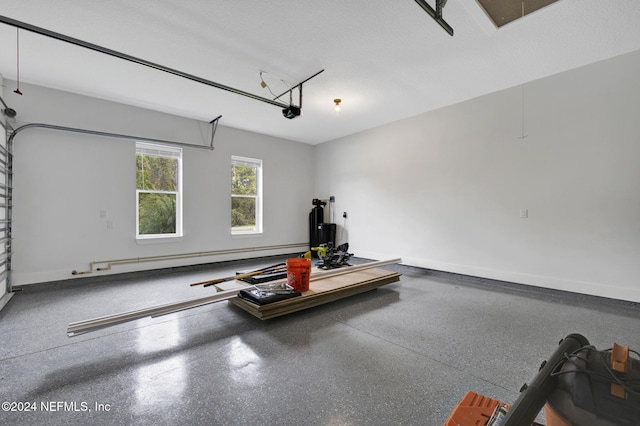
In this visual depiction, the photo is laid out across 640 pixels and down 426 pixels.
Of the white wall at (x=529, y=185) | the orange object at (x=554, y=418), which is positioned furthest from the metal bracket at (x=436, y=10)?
the orange object at (x=554, y=418)

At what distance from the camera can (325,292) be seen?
10.3ft

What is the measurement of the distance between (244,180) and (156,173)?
1.77 metres

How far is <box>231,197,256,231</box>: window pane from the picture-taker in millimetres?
5922

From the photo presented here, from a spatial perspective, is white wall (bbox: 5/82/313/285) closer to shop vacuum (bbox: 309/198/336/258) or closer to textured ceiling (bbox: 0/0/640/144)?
textured ceiling (bbox: 0/0/640/144)

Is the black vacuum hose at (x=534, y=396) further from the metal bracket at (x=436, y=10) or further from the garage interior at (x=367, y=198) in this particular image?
the metal bracket at (x=436, y=10)

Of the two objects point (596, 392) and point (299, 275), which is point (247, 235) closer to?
point (299, 275)

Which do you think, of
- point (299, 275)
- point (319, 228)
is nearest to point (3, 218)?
point (299, 275)

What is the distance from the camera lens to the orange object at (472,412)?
1025mm

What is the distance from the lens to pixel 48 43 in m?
2.89

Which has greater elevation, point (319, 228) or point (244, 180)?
point (244, 180)

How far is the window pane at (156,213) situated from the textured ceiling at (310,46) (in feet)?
5.47

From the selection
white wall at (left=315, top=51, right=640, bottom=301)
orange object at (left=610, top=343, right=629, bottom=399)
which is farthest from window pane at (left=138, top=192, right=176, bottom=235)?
orange object at (left=610, top=343, right=629, bottom=399)

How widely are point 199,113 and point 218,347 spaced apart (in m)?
4.32

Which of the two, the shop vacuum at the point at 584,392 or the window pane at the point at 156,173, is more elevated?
the window pane at the point at 156,173
